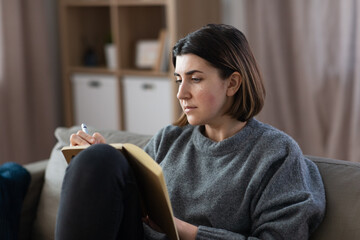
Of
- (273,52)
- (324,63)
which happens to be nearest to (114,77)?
(273,52)

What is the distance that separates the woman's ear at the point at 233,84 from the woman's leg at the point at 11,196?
0.85 metres

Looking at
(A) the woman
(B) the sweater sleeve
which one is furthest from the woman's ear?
(B) the sweater sleeve

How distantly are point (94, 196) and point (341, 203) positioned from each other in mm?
608

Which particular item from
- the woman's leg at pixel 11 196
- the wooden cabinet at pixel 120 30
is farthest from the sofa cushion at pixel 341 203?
the wooden cabinet at pixel 120 30

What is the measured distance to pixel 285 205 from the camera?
54.0 inches

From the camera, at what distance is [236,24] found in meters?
3.30

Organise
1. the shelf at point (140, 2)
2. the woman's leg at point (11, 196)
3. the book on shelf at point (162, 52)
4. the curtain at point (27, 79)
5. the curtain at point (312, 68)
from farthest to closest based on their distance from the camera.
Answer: the curtain at point (27, 79) → the book on shelf at point (162, 52) → the shelf at point (140, 2) → the curtain at point (312, 68) → the woman's leg at point (11, 196)

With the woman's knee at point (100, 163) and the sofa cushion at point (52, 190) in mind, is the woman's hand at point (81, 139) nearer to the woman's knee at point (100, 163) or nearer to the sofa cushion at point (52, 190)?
the woman's knee at point (100, 163)

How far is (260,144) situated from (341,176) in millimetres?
227

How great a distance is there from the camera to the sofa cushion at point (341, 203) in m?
1.37

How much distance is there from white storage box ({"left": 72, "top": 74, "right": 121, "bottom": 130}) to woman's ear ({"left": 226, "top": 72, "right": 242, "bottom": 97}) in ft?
6.72

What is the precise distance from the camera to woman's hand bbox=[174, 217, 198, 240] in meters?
1.45

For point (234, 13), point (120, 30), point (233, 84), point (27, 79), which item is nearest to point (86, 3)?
point (120, 30)

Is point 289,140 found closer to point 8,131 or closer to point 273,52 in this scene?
point 273,52
